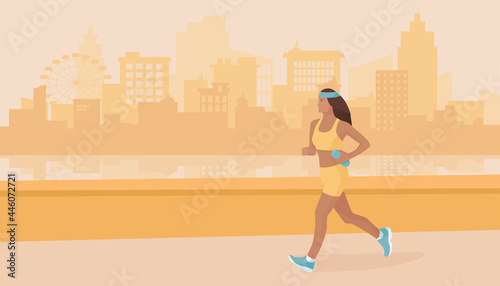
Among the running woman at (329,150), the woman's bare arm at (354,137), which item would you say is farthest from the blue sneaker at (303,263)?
the woman's bare arm at (354,137)

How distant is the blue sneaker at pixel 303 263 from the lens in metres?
4.89

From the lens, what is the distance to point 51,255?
5.38 metres

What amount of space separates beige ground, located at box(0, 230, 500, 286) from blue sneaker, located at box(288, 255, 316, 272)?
0.23 ft

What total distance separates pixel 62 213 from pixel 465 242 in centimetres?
421

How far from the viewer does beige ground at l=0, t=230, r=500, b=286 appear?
181 inches

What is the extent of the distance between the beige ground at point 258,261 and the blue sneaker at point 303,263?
0.23ft

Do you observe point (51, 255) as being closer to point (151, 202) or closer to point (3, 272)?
point (3, 272)

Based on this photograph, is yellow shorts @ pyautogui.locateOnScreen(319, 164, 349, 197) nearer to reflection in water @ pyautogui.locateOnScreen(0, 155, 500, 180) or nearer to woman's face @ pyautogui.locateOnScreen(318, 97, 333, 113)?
woman's face @ pyautogui.locateOnScreen(318, 97, 333, 113)

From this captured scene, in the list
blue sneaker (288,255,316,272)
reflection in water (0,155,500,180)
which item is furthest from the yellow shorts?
reflection in water (0,155,500,180)

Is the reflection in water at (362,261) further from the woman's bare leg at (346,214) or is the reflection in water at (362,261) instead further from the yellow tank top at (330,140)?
the yellow tank top at (330,140)

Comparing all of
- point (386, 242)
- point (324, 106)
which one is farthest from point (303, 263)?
point (324, 106)

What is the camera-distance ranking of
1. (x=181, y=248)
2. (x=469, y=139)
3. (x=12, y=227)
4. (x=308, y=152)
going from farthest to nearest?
(x=469, y=139) → (x=12, y=227) → (x=181, y=248) → (x=308, y=152)

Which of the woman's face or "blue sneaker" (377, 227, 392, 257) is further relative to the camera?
"blue sneaker" (377, 227, 392, 257)

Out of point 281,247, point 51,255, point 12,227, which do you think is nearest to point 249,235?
point 281,247
